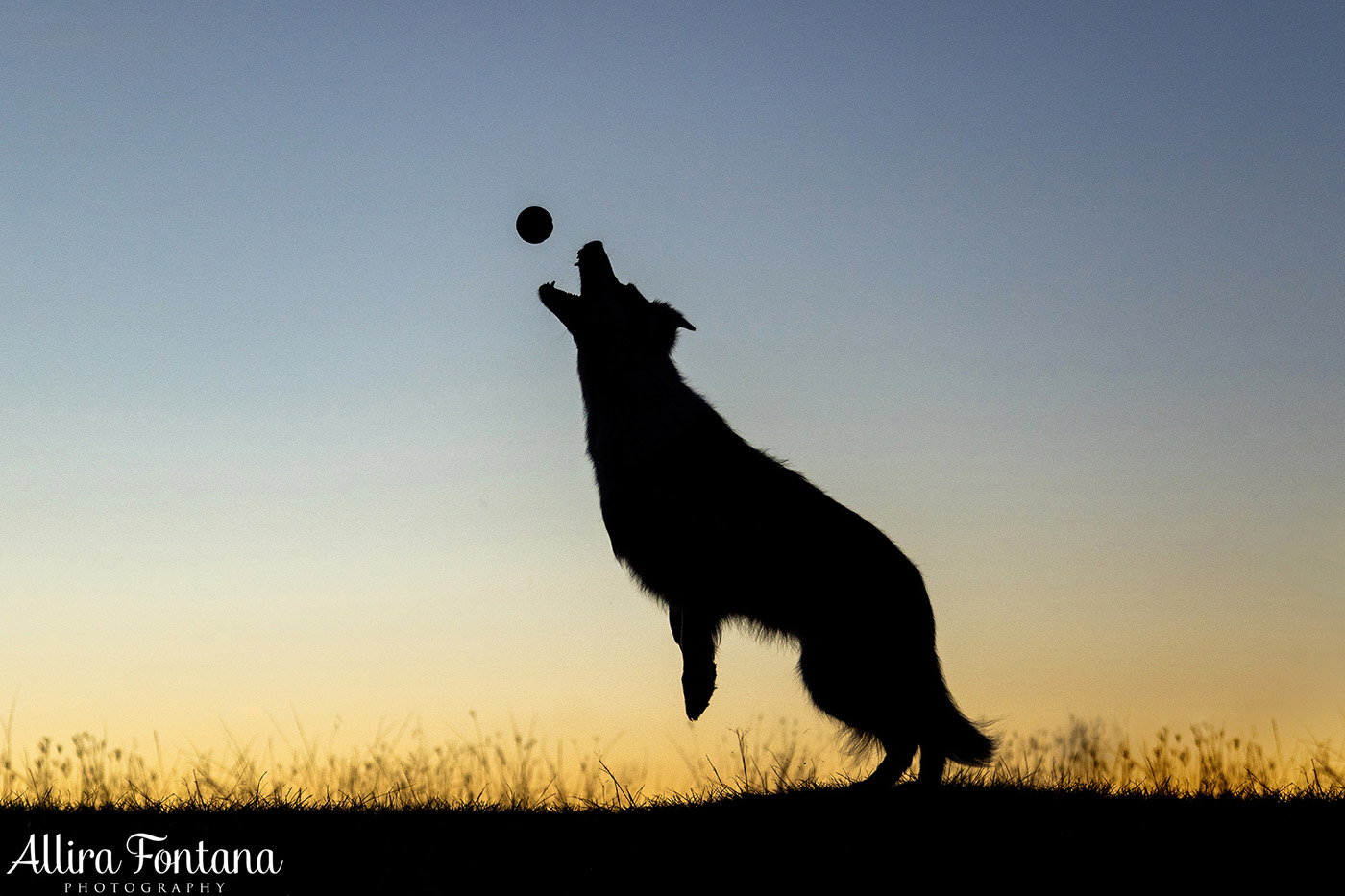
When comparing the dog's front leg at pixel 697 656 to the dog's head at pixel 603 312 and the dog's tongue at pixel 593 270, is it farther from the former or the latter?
the dog's tongue at pixel 593 270

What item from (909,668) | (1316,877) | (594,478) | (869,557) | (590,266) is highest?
(590,266)

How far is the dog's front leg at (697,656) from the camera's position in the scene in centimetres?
703

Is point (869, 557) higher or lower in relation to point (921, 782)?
higher

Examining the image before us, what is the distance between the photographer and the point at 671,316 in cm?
758

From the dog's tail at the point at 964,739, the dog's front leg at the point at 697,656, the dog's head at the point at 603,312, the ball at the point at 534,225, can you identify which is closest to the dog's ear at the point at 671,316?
the dog's head at the point at 603,312

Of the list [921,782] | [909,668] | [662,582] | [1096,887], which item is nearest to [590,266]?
[662,582]

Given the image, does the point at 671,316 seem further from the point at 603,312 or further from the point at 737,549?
the point at 737,549

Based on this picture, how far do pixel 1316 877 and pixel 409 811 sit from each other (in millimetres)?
4324

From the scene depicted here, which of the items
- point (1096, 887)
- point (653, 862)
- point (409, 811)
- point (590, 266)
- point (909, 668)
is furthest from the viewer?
point (590, 266)

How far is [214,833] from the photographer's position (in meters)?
5.74

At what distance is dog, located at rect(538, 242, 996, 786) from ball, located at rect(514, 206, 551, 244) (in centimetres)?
27

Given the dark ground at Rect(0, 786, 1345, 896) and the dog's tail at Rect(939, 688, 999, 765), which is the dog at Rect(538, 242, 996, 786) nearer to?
the dog's tail at Rect(939, 688, 999, 765)

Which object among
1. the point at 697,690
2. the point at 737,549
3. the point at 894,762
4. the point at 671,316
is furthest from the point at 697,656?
the point at 671,316

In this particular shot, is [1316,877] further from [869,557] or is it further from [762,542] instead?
[762,542]
